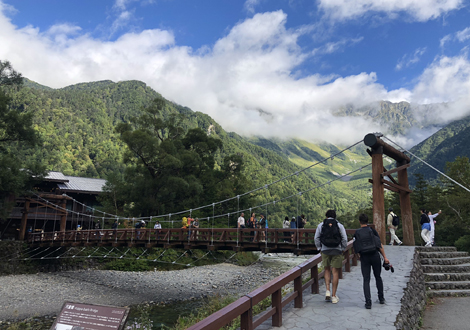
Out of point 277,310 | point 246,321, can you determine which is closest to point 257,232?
point 277,310

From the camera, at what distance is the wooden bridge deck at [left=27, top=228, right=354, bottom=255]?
34.0ft

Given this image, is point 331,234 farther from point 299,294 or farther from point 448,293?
point 448,293

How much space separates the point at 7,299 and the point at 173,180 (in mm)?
12439

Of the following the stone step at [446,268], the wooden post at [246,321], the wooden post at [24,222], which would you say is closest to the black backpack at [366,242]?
the wooden post at [246,321]

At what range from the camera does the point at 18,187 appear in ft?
52.4

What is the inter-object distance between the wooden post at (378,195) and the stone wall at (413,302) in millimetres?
1954

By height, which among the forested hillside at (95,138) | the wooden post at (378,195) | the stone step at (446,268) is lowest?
the stone step at (446,268)

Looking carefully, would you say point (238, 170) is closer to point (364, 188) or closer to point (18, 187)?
point (18, 187)

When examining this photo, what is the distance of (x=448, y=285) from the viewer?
637cm

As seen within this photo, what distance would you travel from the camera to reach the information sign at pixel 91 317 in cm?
267

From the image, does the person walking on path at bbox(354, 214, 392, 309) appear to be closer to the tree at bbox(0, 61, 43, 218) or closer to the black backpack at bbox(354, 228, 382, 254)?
the black backpack at bbox(354, 228, 382, 254)

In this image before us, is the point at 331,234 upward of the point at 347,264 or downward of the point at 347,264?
upward

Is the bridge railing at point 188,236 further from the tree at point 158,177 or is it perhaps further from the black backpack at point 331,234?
the tree at point 158,177

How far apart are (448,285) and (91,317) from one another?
654cm
